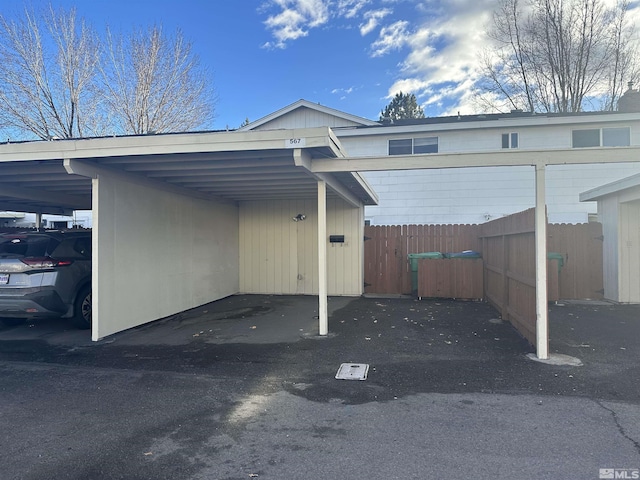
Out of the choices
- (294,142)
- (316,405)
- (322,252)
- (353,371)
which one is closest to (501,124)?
(322,252)

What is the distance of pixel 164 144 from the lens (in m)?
5.26

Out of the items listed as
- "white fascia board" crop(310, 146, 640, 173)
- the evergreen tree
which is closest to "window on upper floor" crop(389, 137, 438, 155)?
"white fascia board" crop(310, 146, 640, 173)

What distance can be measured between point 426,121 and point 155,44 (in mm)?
12961

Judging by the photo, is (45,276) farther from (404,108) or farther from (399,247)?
(404,108)

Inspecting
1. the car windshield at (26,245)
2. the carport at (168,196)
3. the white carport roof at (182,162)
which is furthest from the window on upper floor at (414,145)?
the car windshield at (26,245)

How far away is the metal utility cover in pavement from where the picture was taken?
433 centimetres

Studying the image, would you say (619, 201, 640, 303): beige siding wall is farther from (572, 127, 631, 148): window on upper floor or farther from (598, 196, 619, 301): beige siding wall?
(572, 127, 631, 148): window on upper floor

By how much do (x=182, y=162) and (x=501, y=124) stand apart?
10.3m

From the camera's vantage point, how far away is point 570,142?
40.6 ft

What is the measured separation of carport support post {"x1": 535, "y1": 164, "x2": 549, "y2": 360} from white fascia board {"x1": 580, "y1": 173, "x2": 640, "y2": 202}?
14.8 feet

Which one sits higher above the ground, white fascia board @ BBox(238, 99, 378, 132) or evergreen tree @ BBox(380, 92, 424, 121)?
evergreen tree @ BBox(380, 92, 424, 121)

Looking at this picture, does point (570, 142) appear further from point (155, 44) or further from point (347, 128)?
point (155, 44)

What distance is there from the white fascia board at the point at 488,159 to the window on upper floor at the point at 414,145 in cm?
807

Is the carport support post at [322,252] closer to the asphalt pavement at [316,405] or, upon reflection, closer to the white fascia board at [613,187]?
the asphalt pavement at [316,405]
